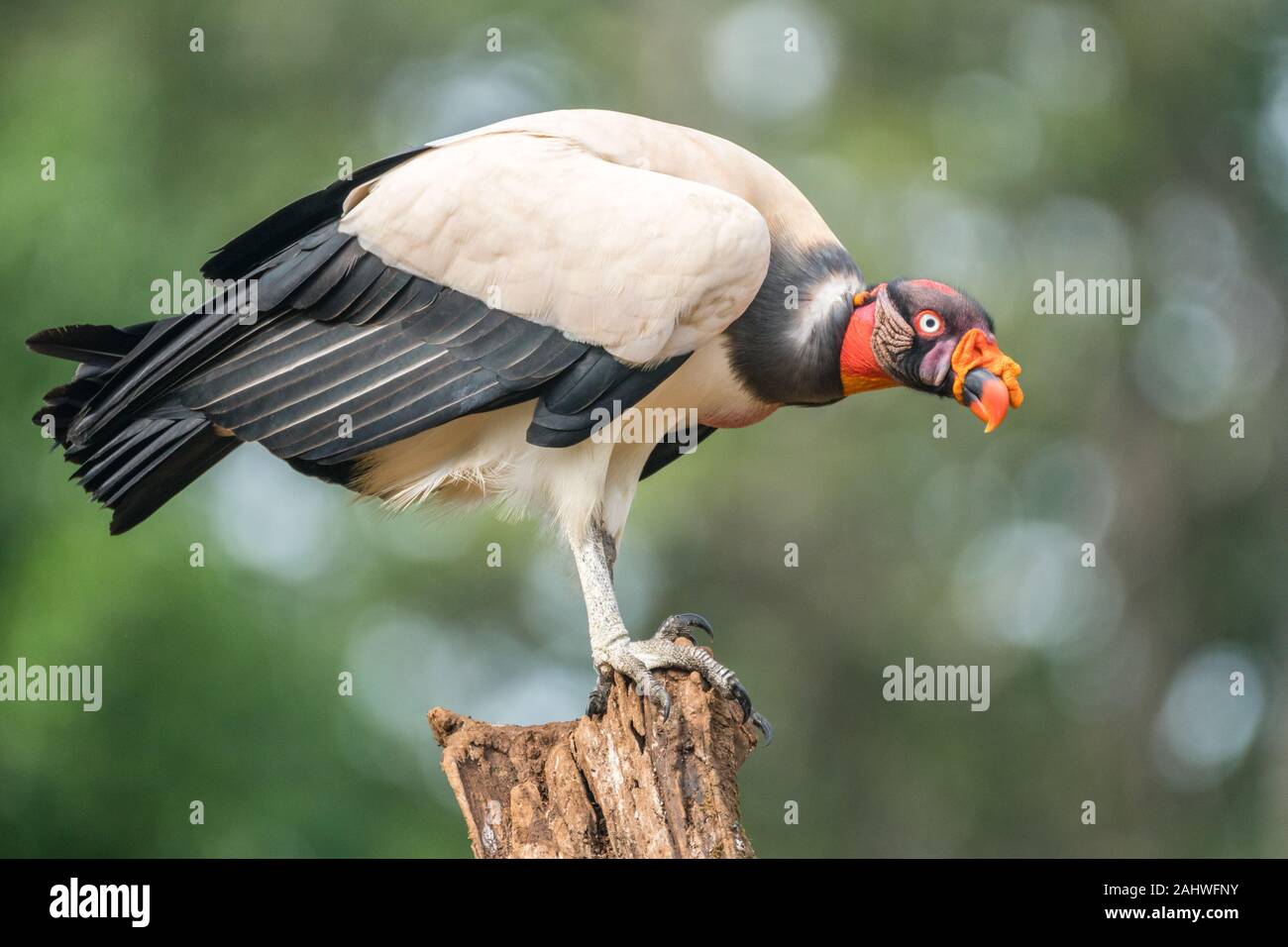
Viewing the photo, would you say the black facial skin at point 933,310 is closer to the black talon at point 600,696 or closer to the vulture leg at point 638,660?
the vulture leg at point 638,660

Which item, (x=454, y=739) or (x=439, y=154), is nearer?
(x=454, y=739)

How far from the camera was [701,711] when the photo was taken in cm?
480

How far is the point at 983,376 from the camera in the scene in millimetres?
5242

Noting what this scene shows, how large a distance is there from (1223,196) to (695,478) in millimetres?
6222

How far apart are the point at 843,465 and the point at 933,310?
26.2 ft

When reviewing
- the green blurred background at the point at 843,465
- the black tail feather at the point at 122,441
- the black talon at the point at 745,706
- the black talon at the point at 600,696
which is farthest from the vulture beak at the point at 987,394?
the green blurred background at the point at 843,465

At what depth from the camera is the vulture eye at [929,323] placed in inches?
209

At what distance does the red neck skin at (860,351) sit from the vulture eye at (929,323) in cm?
17

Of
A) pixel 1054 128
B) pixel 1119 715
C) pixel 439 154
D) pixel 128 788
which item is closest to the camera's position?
pixel 439 154

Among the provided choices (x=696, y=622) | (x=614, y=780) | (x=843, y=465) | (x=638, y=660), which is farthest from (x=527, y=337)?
(x=843, y=465)

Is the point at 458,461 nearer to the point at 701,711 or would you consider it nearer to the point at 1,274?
the point at 701,711

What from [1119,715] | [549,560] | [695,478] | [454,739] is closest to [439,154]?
[549,560]

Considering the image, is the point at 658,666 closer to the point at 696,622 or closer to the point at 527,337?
the point at 696,622

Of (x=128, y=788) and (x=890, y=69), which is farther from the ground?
(x=890, y=69)
